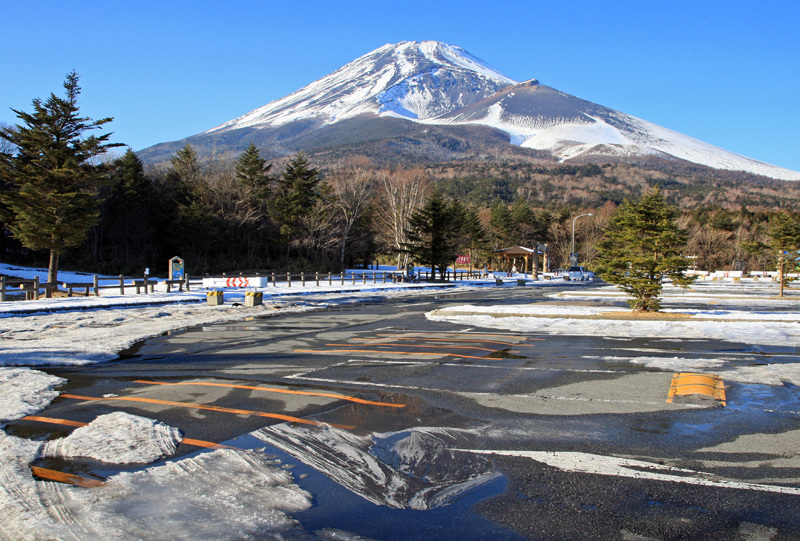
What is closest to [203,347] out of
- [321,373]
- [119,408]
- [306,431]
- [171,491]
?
[321,373]

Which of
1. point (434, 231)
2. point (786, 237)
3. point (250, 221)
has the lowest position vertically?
point (786, 237)

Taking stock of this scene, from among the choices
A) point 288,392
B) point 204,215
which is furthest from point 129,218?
point 288,392

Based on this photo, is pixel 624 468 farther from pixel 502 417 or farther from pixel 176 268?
pixel 176 268

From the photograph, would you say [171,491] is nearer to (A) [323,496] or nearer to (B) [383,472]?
(A) [323,496]

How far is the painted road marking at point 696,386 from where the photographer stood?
23.2ft

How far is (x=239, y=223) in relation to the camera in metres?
57.8

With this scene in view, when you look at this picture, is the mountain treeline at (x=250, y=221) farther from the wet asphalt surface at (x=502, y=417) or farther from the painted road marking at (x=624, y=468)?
the painted road marking at (x=624, y=468)

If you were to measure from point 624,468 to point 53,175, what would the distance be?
101 feet

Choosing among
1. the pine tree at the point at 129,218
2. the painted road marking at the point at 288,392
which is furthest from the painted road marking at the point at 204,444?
the pine tree at the point at 129,218

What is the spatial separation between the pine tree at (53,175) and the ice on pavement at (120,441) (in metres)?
26.3

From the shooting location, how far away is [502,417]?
624cm

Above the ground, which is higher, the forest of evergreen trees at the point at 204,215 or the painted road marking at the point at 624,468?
the forest of evergreen trees at the point at 204,215

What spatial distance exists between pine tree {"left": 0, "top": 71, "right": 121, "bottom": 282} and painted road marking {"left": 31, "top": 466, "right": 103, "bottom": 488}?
27.3m

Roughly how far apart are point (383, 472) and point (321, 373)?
14.0ft
